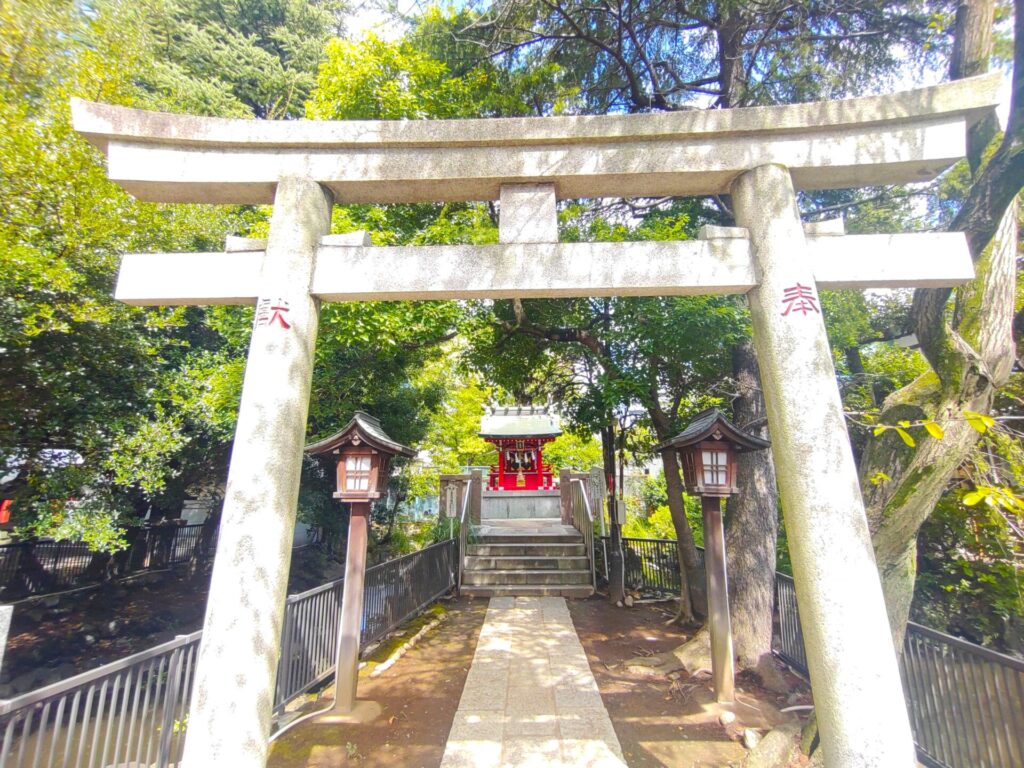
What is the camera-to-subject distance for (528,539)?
1011 cm

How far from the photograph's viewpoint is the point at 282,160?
3307mm

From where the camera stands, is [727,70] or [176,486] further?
[176,486]

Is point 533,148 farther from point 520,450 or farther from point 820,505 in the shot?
point 520,450

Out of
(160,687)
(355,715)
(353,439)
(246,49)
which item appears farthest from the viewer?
(246,49)

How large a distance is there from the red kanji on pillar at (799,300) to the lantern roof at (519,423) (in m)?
13.8

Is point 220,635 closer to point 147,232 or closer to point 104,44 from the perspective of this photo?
point 147,232

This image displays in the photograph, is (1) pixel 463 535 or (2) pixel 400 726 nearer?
(2) pixel 400 726

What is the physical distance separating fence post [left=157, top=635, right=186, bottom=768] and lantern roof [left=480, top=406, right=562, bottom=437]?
45.5 feet

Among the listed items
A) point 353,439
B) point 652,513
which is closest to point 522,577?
point 353,439

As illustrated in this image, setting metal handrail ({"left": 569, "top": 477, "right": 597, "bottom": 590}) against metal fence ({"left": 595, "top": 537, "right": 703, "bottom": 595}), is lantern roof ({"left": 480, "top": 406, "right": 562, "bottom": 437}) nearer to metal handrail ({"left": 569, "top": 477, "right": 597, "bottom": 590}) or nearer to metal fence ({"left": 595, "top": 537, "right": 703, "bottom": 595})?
metal handrail ({"left": 569, "top": 477, "right": 597, "bottom": 590})

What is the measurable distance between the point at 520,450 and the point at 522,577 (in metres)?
9.03

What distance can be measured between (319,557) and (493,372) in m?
6.65

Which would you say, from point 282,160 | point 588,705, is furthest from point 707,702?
point 282,160

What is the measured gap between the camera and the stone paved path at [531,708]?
11.8 feet
